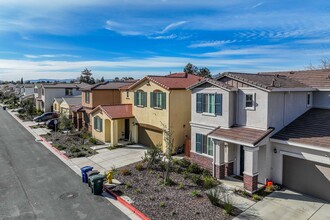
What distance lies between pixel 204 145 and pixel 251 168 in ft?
14.9

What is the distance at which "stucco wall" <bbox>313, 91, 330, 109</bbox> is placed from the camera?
16.8m

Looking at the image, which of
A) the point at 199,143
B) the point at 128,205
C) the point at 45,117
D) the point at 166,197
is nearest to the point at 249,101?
the point at 199,143

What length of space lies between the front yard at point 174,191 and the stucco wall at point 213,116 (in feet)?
10.5

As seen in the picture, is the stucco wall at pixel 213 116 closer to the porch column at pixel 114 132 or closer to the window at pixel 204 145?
the window at pixel 204 145

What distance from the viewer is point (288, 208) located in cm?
1178

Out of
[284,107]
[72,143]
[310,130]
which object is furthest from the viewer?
[72,143]

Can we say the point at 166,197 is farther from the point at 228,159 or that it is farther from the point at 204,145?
the point at 204,145

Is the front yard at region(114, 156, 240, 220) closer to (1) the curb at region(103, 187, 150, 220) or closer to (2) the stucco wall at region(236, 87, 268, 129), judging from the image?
(1) the curb at region(103, 187, 150, 220)

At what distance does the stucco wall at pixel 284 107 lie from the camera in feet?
46.6

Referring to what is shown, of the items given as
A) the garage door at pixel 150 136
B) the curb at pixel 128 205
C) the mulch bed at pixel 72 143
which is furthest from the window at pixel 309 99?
the mulch bed at pixel 72 143

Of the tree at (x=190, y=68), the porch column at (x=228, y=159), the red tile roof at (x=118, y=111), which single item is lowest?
the porch column at (x=228, y=159)

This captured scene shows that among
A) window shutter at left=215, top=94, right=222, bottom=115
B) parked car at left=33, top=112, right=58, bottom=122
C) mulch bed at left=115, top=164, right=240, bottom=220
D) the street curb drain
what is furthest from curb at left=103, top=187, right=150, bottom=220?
parked car at left=33, top=112, right=58, bottom=122

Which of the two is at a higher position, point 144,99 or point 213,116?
point 144,99

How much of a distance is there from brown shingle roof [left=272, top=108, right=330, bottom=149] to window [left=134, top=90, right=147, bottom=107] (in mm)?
12218
